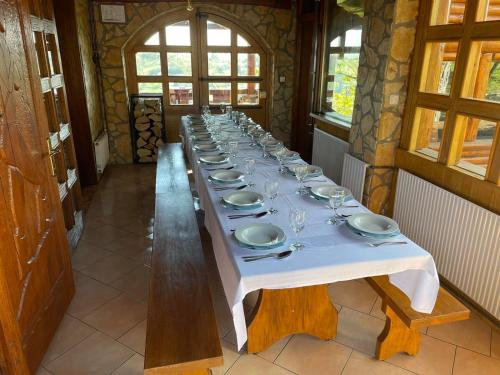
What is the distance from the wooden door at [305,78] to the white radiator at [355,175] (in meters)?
1.89

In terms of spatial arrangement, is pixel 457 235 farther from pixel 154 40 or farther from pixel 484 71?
pixel 154 40

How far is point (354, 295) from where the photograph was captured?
2930 millimetres

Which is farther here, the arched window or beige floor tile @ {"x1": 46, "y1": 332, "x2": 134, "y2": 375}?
the arched window

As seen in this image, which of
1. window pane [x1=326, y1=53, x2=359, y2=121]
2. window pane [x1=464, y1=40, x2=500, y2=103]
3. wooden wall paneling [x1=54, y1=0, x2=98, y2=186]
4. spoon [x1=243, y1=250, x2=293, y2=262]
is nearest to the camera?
spoon [x1=243, y1=250, x2=293, y2=262]

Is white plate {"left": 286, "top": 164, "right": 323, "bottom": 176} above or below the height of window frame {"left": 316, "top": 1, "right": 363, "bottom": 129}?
below

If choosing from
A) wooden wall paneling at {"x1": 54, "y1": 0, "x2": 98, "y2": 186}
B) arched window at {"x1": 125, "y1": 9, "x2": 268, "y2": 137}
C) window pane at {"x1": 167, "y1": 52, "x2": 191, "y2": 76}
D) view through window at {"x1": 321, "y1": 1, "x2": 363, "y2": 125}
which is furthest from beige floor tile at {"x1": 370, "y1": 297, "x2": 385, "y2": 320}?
window pane at {"x1": 167, "y1": 52, "x2": 191, "y2": 76}

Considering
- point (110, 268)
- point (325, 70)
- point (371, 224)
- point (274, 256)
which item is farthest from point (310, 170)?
point (325, 70)

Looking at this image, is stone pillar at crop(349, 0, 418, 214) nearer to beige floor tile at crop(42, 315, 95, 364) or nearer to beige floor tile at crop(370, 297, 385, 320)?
beige floor tile at crop(370, 297, 385, 320)

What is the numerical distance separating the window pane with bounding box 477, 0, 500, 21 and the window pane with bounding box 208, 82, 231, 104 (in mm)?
4463

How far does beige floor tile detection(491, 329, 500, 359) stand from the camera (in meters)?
2.40

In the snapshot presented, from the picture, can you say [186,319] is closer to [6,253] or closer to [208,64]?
[6,253]

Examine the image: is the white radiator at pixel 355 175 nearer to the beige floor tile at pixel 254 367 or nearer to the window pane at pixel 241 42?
the beige floor tile at pixel 254 367

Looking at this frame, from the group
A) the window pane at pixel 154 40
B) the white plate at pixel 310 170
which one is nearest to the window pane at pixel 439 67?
the white plate at pixel 310 170

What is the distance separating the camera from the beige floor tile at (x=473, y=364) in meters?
2.25
